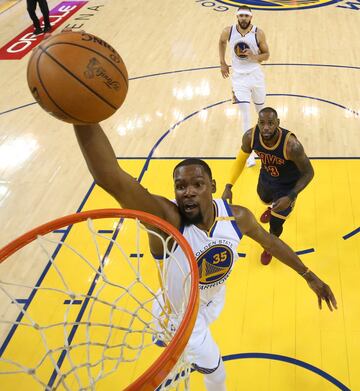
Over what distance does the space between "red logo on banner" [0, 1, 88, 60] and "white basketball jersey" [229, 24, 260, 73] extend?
18.0 ft

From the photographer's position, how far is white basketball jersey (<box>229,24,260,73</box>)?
5.04 metres

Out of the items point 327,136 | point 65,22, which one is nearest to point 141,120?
point 327,136

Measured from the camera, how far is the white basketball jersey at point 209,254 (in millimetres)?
2363

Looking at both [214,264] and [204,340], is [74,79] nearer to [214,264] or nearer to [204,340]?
[214,264]

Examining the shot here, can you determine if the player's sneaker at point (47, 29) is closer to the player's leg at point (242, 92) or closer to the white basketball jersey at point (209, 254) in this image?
the player's leg at point (242, 92)

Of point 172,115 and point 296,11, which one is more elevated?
point 172,115

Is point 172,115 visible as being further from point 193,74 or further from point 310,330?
point 310,330

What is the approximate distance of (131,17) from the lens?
10383 mm

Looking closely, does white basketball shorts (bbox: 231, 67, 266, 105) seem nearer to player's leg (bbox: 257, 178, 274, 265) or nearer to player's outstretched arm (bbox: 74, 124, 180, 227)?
player's leg (bbox: 257, 178, 274, 265)

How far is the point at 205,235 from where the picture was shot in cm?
238

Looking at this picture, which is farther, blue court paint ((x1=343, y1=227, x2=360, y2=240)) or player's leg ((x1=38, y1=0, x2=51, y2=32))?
player's leg ((x1=38, y1=0, x2=51, y2=32))

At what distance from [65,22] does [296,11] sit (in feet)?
17.5

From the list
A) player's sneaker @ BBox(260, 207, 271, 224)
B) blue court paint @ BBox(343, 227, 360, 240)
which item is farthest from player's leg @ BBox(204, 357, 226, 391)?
blue court paint @ BBox(343, 227, 360, 240)

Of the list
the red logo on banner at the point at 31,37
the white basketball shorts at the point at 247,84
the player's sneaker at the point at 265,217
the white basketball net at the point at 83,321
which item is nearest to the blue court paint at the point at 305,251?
the player's sneaker at the point at 265,217
